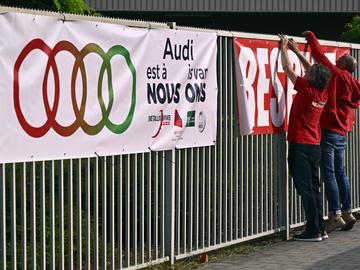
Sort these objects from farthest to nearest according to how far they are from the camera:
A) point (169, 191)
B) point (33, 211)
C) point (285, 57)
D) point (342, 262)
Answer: point (285, 57) < point (342, 262) < point (169, 191) < point (33, 211)

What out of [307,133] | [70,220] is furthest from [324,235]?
[70,220]

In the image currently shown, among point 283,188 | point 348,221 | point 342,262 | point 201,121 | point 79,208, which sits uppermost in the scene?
point 201,121

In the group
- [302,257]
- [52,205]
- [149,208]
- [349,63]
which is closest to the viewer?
[52,205]

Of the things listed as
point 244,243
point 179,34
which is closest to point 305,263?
point 244,243

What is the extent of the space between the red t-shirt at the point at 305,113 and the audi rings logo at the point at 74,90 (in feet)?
8.08

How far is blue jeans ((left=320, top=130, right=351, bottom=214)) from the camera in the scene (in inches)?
421

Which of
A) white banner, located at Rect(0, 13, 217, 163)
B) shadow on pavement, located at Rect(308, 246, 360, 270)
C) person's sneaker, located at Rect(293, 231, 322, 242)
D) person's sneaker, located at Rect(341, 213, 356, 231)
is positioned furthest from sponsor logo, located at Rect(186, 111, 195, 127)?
person's sneaker, located at Rect(341, 213, 356, 231)

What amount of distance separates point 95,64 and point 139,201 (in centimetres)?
127

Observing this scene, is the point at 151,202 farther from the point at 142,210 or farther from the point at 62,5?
the point at 62,5

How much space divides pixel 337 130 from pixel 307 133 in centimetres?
91

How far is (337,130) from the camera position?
1073 cm

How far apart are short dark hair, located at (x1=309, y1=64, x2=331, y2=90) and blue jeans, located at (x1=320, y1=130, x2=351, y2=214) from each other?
990 mm

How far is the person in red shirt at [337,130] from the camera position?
10.7 m

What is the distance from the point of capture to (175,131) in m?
8.53
